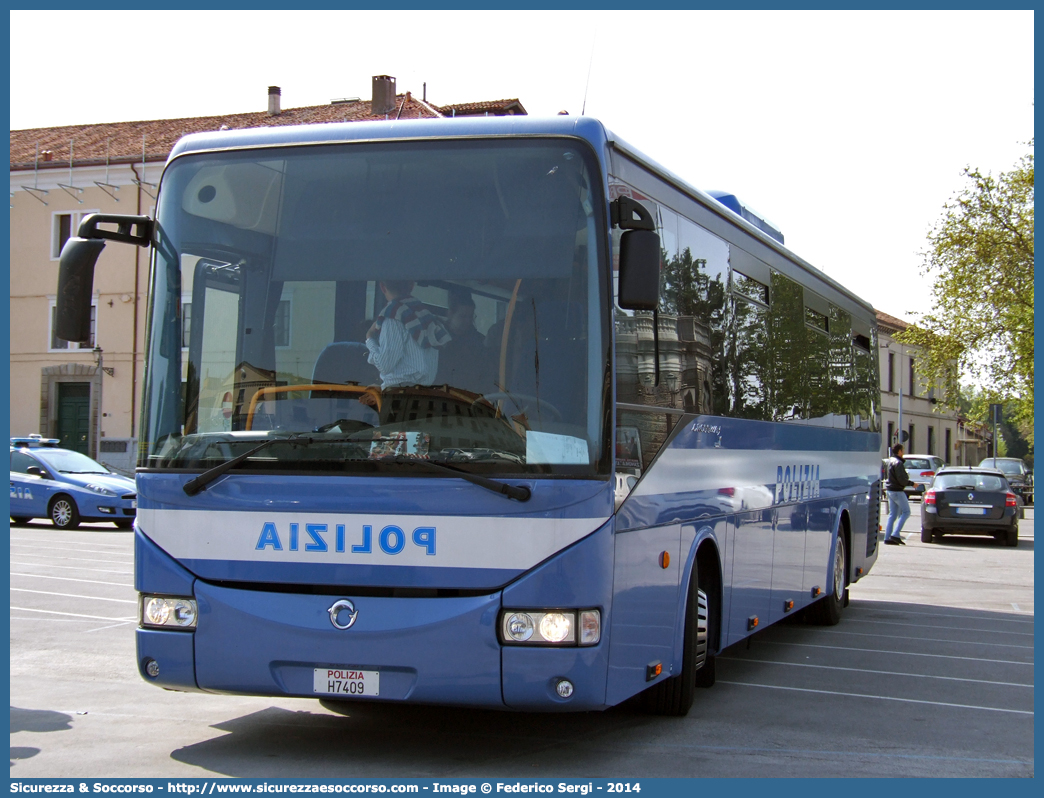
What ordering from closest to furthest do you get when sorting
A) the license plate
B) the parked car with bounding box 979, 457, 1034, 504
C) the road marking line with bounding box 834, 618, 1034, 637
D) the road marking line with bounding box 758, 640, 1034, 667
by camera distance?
the license plate, the road marking line with bounding box 758, 640, 1034, 667, the road marking line with bounding box 834, 618, 1034, 637, the parked car with bounding box 979, 457, 1034, 504

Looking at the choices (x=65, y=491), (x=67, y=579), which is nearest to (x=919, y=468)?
(x=65, y=491)

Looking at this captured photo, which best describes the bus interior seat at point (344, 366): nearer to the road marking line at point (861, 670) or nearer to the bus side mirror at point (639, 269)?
the bus side mirror at point (639, 269)

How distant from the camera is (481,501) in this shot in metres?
5.86

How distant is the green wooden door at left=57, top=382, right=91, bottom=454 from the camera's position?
42.0 metres

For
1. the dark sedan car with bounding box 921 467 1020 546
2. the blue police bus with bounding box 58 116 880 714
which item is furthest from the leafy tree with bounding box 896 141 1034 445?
the blue police bus with bounding box 58 116 880 714

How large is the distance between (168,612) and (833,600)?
8004 mm

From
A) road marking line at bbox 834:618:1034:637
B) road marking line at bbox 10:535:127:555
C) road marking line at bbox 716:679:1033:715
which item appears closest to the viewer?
road marking line at bbox 716:679:1033:715

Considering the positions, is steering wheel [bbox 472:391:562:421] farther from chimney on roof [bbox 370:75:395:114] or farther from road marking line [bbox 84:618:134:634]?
chimney on roof [bbox 370:75:395:114]

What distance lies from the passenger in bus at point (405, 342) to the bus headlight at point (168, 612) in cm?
145

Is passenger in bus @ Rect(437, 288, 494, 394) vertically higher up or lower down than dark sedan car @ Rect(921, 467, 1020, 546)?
higher up

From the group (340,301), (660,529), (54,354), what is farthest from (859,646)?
(54,354)

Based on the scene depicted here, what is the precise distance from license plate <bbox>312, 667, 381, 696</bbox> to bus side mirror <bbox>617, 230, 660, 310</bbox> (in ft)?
6.81

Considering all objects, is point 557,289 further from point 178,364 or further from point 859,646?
point 859,646

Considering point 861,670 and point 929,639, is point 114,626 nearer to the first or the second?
point 861,670
